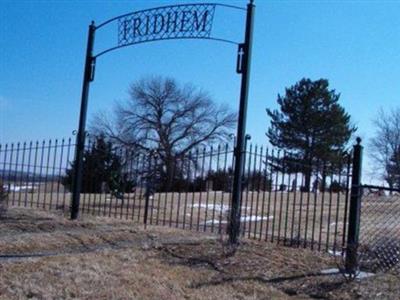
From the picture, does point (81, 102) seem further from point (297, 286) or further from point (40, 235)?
point (297, 286)

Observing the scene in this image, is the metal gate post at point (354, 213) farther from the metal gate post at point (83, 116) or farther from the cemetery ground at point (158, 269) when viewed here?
the metal gate post at point (83, 116)

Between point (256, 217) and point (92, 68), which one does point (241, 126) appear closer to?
point (256, 217)

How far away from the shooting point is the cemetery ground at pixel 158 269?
6176mm

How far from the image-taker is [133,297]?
590cm

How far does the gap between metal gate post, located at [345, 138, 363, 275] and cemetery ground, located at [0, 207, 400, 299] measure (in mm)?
223

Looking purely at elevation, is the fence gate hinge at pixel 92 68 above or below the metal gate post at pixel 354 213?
above

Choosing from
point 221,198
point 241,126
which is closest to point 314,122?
point 221,198

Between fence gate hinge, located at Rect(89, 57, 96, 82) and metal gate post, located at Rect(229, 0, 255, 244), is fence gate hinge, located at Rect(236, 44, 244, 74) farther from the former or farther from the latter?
fence gate hinge, located at Rect(89, 57, 96, 82)

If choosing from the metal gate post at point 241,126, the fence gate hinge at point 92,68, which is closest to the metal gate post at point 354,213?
the metal gate post at point 241,126

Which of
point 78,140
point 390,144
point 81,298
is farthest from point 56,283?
point 390,144

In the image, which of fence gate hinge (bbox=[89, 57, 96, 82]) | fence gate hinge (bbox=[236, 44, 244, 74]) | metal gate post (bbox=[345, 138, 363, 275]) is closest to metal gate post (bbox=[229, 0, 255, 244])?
fence gate hinge (bbox=[236, 44, 244, 74])

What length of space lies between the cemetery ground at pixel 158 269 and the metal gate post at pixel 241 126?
0.38 meters

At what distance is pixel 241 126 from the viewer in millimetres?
9391

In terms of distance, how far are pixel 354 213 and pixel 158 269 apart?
8.37 feet
